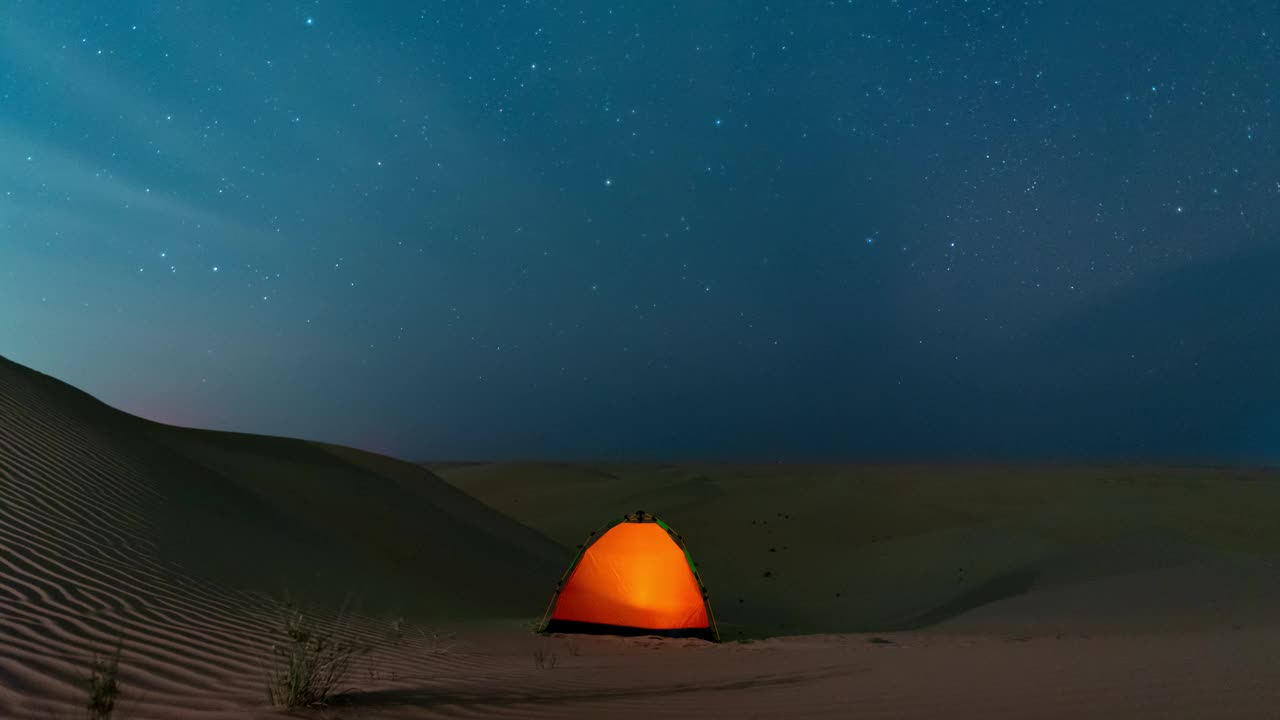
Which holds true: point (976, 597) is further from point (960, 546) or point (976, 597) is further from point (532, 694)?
point (532, 694)

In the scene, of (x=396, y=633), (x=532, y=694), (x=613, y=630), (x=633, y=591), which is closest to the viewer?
(x=532, y=694)

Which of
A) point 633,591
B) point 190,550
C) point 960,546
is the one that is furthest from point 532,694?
point 960,546

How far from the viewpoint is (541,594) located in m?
16.4

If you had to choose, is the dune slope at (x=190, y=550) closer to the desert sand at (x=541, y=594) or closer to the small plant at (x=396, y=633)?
the desert sand at (x=541, y=594)

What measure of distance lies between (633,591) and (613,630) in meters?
0.61

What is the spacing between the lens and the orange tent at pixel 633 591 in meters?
11.5

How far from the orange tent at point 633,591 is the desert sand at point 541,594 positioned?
69 cm

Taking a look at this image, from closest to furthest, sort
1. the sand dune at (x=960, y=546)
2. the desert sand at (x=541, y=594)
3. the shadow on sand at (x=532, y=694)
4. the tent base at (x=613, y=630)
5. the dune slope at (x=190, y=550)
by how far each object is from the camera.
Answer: the shadow on sand at (x=532, y=694)
the desert sand at (x=541, y=594)
the dune slope at (x=190, y=550)
the tent base at (x=613, y=630)
the sand dune at (x=960, y=546)

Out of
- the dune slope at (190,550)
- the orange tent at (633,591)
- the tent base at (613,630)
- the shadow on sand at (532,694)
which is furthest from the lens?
the orange tent at (633,591)

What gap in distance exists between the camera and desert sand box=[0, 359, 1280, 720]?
505 centimetres

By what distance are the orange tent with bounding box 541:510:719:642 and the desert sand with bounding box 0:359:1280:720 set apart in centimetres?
69

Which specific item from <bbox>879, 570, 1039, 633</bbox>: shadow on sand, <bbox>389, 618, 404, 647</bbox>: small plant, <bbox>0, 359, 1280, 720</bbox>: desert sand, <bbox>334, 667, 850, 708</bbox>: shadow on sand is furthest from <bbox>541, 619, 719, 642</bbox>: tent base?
<bbox>334, 667, 850, 708</bbox>: shadow on sand

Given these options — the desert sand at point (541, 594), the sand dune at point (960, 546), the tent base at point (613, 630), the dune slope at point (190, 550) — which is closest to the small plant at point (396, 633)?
the desert sand at point (541, 594)

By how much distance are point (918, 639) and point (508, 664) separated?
5401 mm
